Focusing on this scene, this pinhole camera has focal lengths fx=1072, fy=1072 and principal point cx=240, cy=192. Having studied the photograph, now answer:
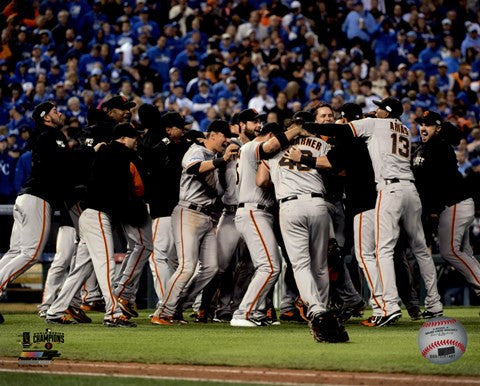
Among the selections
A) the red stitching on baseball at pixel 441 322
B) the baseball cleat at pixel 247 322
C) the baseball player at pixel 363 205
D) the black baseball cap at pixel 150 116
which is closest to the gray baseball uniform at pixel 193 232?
the baseball cleat at pixel 247 322

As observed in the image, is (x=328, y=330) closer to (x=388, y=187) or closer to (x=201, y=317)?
(x=388, y=187)

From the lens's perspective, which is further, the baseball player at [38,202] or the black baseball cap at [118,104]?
the black baseball cap at [118,104]

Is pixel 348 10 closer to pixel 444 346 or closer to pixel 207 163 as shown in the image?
pixel 207 163

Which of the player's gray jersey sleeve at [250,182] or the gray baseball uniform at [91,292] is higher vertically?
the player's gray jersey sleeve at [250,182]

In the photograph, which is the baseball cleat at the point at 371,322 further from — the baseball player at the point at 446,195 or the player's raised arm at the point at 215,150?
the player's raised arm at the point at 215,150

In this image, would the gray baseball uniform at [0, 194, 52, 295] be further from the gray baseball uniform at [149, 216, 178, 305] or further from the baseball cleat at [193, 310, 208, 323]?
the baseball cleat at [193, 310, 208, 323]

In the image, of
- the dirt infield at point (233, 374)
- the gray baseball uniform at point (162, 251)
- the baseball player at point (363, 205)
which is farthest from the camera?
the gray baseball uniform at point (162, 251)

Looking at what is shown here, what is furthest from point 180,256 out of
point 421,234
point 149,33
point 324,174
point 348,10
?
point 348,10
